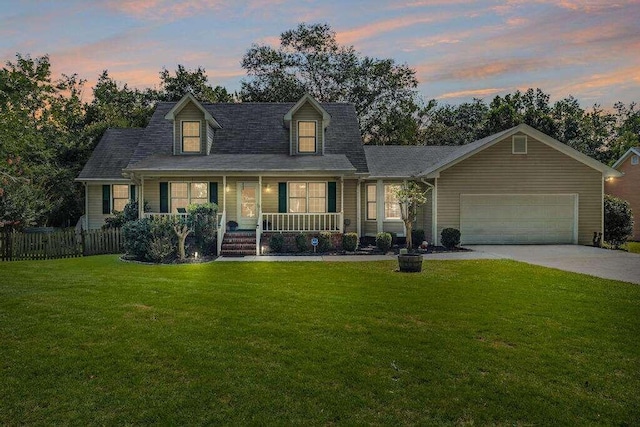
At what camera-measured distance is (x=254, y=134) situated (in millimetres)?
21562

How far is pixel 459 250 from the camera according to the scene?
1733 centimetres

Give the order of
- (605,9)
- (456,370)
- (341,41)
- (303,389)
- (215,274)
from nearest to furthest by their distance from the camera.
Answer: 1. (303,389)
2. (456,370)
3. (215,274)
4. (605,9)
5. (341,41)

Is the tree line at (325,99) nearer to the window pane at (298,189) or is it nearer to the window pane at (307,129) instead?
the window pane at (307,129)

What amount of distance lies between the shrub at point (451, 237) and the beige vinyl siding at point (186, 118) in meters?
12.3

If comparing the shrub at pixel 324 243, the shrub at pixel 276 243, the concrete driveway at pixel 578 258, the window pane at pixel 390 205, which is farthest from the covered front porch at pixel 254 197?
the concrete driveway at pixel 578 258

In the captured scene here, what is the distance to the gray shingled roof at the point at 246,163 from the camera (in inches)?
684

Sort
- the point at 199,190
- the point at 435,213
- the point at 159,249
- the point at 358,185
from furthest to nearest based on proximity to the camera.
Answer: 1. the point at 358,185
2. the point at 199,190
3. the point at 435,213
4. the point at 159,249

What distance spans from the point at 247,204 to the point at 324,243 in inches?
178

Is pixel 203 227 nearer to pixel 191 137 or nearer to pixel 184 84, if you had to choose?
pixel 191 137

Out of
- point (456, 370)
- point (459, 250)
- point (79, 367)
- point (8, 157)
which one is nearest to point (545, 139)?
point (459, 250)

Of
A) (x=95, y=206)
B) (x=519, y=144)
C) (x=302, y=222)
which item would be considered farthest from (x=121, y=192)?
(x=519, y=144)

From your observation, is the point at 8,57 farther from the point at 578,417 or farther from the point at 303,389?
the point at 578,417

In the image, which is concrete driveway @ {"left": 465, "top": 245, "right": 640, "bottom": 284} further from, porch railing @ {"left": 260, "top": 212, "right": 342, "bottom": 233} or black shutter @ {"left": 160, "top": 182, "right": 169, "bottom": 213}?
black shutter @ {"left": 160, "top": 182, "right": 169, "bottom": 213}

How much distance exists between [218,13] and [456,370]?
15232 millimetres
